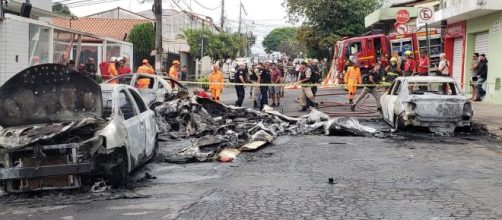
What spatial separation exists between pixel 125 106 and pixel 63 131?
1.61 meters

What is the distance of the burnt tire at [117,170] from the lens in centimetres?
746

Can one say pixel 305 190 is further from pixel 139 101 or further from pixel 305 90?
pixel 305 90

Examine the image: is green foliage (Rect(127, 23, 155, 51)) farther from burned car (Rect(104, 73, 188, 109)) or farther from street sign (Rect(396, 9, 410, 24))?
burned car (Rect(104, 73, 188, 109))

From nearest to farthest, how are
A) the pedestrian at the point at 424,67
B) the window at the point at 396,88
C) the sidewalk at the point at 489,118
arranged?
the sidewalk at the point at 489,118
the window at the point at 396,88
the pedestrian at the point at 424,67

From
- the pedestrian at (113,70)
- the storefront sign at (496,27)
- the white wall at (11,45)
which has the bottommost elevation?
the pedestrian at (113,70)

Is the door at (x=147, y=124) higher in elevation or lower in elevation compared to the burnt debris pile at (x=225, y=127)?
higher

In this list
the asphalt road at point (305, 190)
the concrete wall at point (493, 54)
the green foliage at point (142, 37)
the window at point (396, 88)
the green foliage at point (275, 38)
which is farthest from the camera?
the green foliage at point (275, 38)

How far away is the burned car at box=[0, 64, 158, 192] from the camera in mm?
7160

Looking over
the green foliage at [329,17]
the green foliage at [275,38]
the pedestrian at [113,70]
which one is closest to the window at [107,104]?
the pedestrian at [113,70]

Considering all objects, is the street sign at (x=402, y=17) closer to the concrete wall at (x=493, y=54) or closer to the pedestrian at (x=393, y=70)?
the pedestrian at (x=393, y=70)

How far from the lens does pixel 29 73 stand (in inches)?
315

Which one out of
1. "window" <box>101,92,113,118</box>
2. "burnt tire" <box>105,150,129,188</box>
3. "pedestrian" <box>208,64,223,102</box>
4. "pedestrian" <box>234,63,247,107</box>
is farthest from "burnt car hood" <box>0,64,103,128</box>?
"pedestrian" <box>234,63,247,107</box>

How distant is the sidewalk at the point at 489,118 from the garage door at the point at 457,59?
5.73 meters

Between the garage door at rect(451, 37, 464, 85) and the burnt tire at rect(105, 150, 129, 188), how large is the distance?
19723 millimetres
